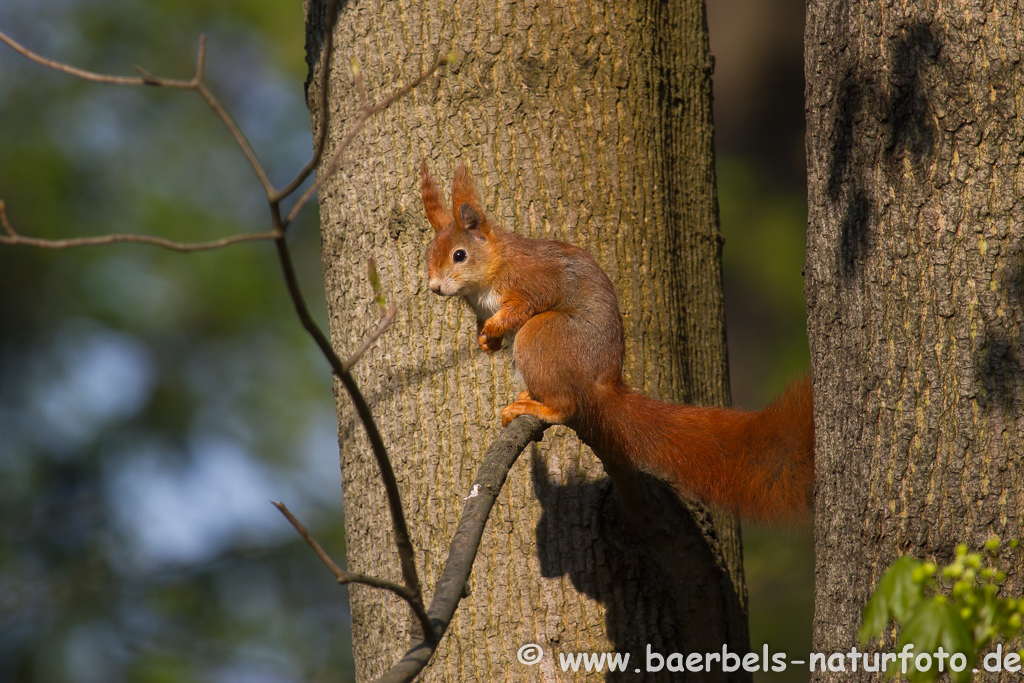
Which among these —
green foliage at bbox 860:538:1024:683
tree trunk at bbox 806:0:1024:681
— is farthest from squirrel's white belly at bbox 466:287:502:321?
green foliage at bbox 860:538:1024:683

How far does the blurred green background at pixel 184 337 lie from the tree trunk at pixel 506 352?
2324 mm

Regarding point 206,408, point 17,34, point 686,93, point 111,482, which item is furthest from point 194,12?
point 686,93

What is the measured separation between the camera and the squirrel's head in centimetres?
197

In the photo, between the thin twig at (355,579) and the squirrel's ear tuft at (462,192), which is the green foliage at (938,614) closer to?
the thin twig at (355,579)

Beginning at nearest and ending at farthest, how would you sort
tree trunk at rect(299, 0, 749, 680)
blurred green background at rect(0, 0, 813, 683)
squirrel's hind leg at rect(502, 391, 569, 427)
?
squirrel's hind leg at rect(502, 391, 569, 427) → tree trunk at rect(299, 0, 749, 680) → blurred green background at rect(0, 0, 813, 683)

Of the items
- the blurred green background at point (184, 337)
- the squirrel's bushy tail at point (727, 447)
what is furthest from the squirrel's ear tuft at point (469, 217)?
the blurred green background at point (184, 337)

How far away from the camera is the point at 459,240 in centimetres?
199

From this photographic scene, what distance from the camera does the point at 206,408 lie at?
5602mm

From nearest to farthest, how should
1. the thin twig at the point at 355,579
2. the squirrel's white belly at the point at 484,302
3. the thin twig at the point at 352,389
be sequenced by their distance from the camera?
the thin twig at the point at 352,389
the thin twig at the point at 355,579
the squirrel's white belly at the point at 484,302

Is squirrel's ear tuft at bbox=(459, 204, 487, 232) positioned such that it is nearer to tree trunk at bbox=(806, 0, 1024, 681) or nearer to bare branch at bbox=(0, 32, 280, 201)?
tree trunk at bbox=(806, 0, 1024, 681)

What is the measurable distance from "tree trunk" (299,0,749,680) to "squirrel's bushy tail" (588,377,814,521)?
12cm

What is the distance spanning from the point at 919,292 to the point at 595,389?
2.29 feet

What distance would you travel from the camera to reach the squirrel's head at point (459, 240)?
197 cm

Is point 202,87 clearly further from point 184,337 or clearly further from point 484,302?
point 184,337
